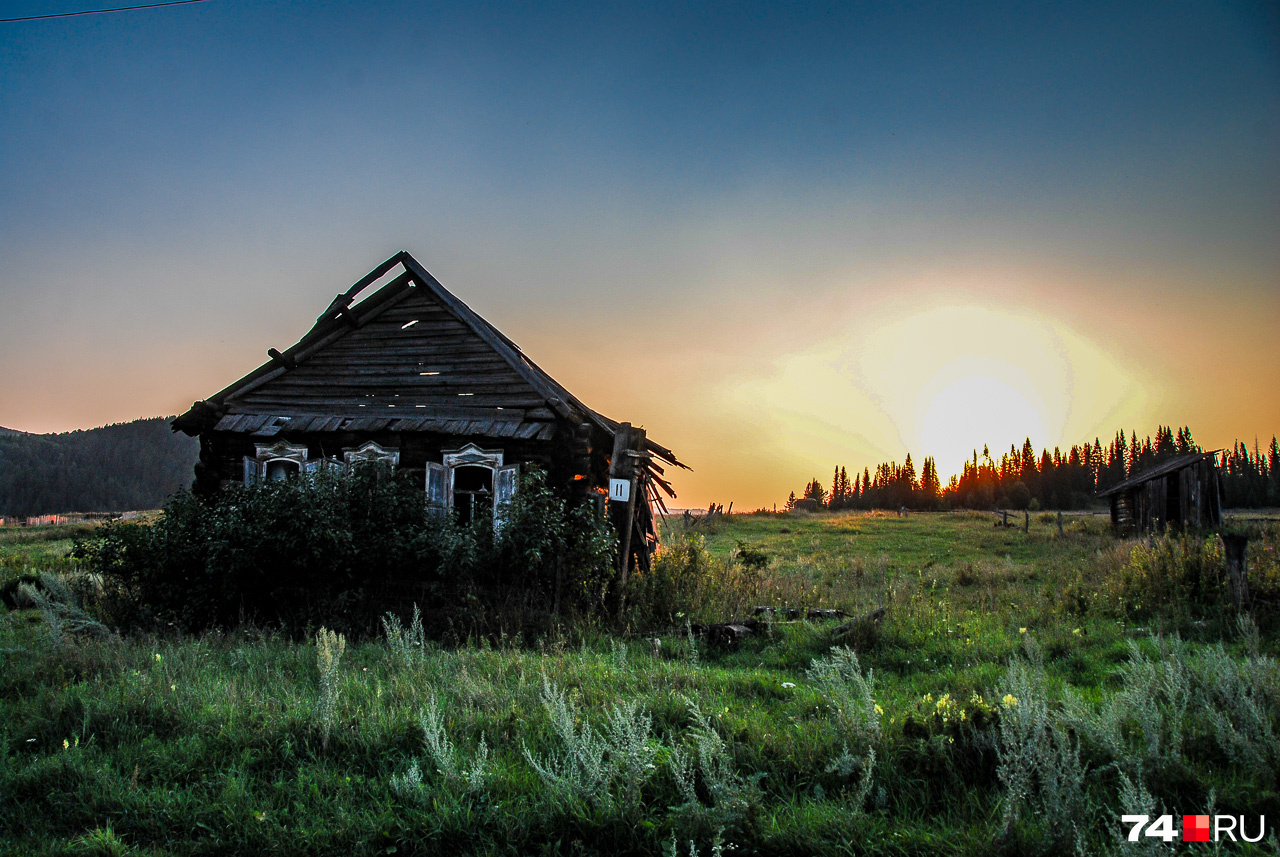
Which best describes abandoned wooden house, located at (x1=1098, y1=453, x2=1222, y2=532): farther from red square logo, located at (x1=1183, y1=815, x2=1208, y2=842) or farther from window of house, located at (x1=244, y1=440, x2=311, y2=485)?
window of house, located at (x1=244, y1=440, x2=311, y2=485)

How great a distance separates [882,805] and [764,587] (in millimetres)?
7890

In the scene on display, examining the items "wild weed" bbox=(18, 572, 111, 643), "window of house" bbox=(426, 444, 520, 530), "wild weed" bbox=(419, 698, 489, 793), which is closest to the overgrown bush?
"wild weed" bbox=(419, 698, 489, 793)

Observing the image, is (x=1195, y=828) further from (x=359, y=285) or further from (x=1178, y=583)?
(x=359, y=285)

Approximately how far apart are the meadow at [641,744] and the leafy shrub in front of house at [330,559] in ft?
5.82

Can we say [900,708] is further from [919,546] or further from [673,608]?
[919,546]

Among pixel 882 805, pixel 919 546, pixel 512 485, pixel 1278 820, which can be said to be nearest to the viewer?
pixel 1278 820

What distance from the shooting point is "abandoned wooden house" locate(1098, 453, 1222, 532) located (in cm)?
2309

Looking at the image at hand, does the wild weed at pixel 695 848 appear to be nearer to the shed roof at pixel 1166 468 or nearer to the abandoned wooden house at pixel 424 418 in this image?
the abandoned wooden house at pixel 424 418

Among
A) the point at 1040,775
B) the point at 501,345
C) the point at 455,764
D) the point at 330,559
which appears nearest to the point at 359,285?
the point at 501,345

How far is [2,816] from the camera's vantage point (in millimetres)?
4062

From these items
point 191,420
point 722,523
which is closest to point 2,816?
point 191,420

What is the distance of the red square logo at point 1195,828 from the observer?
3169 mm

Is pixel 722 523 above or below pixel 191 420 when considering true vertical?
below

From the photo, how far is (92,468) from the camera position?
121000 mm
